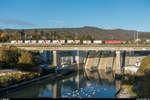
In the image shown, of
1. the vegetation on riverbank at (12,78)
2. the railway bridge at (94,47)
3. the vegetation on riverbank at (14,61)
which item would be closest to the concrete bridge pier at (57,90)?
the vegetation on riverbank at (12,78)

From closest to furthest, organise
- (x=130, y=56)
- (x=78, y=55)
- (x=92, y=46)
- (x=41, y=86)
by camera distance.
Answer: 1. (x=41, y=86)
2. (x=92, y=46)
3. (x=130, y=56)
4. (x=78, y=55)

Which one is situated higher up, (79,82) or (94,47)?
(94,47)

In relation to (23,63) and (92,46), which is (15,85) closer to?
(23,63)

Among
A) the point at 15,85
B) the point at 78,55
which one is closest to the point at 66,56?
the point at 78,55

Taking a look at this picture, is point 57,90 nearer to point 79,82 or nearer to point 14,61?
point 79,82

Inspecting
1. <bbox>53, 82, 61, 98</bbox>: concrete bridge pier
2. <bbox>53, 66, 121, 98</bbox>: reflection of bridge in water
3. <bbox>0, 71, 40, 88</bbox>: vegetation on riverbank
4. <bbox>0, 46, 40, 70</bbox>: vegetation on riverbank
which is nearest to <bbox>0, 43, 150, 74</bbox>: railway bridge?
<bbox>53, 66, 121, 98</bbox>: reflection of bridge in water

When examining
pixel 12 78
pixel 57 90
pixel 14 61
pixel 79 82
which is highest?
pixel 14 61

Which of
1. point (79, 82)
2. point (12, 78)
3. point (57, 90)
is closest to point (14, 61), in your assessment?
point (12, 78)

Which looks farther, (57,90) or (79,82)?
(79,82)

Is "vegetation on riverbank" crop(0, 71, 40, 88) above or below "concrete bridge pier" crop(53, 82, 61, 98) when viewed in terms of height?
above

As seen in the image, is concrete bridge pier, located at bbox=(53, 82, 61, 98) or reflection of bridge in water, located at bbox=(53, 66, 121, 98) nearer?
concrete bridge pier, located at bbox=(53, 82, 61, 98)

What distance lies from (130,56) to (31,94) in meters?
37.7

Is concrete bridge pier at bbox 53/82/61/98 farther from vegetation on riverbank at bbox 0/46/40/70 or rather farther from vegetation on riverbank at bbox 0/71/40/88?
vegetation on riverbank at bbox 0/46/40/70

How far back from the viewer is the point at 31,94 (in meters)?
28.0
